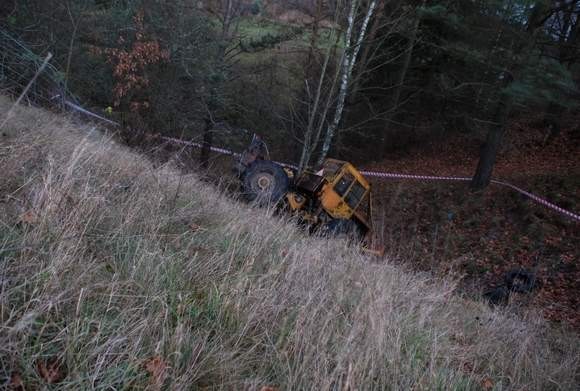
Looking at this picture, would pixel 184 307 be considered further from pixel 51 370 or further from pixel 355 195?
pixel 355 195

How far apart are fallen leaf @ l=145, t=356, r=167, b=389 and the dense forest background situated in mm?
6124

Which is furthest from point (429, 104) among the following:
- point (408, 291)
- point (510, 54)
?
point (408, 291)

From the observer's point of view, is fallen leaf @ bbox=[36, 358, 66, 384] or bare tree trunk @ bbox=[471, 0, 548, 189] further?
bare tree trunk @ bbox=[471, 0, 548, 189]

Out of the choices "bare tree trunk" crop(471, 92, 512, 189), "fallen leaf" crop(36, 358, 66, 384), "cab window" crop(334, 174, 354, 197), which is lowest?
"cab window" crop(334, 174, 354, 197)

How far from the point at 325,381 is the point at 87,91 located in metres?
13.1

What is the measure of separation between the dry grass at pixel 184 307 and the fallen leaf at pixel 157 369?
0.01m

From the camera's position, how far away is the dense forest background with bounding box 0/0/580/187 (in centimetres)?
1015

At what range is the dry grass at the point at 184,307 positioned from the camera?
1.58 m

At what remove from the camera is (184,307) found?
199 centimetres

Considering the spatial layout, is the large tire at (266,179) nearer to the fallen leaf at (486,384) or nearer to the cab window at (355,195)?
the cab window at (355,195)

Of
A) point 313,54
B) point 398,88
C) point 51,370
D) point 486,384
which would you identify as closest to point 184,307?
point 51,370

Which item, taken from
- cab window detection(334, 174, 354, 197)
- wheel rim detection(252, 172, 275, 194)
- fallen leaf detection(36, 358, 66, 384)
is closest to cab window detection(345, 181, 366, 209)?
cab window detection(334, 174, 354, 197)

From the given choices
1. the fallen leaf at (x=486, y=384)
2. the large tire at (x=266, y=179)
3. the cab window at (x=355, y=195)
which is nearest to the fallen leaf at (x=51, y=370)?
the fallen leaf at (x=486, y=384)

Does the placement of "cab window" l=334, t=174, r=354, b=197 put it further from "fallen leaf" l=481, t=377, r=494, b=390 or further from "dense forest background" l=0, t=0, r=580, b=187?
"fallen leaf" l=481, t=377, r=494, b=390
